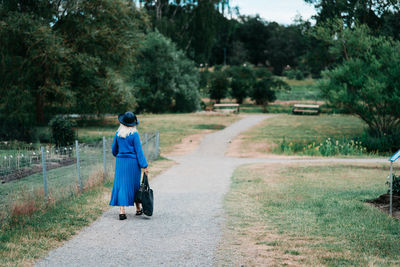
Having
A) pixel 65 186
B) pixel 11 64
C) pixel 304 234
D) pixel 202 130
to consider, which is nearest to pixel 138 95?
pixel 202 130

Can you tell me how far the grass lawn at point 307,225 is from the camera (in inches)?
223

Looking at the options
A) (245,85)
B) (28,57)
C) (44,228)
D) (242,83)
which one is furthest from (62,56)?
(245,85)

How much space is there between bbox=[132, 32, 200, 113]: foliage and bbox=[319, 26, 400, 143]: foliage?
875 inches

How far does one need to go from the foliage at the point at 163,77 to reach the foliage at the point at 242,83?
883 cm

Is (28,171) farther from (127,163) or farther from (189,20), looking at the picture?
(189,20)

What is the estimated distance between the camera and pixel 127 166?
7848 millimetres

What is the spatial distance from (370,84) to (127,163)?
19018 millimetres

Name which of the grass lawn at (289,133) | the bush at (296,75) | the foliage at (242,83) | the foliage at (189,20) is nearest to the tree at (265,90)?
the foliage at (242,83)

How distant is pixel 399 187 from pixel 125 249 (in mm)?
5910

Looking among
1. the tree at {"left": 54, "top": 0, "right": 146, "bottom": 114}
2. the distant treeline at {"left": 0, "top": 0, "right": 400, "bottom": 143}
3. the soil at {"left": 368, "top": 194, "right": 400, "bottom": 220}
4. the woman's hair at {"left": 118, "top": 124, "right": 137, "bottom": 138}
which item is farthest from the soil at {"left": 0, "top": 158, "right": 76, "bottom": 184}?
the tree at {"left": 54, "top": 0, "right": 146, "bottom": 114}

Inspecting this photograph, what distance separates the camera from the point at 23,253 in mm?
5703

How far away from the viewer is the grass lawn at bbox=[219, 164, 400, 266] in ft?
18.6

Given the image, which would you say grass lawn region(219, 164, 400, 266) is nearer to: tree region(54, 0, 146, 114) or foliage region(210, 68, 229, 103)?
tree region(54, 0, 146, 114)

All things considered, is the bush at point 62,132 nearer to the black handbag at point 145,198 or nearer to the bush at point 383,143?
the black handbag at point 145,198
